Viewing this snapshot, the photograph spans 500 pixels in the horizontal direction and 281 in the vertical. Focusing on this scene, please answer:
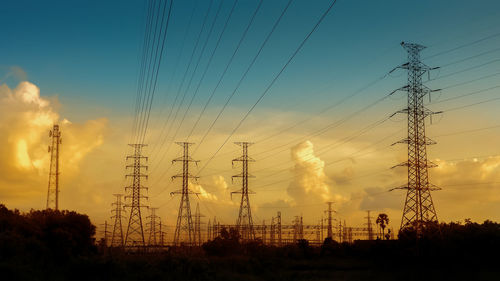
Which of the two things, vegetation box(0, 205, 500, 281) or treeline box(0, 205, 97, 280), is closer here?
treeline box(0, 205, 97, 280)

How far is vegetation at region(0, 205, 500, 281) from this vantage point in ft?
194

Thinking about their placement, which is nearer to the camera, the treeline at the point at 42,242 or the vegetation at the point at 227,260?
the treeline at the point at 42,242

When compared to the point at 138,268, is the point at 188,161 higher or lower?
higher

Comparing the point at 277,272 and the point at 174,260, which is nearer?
Result: the point at 174,260

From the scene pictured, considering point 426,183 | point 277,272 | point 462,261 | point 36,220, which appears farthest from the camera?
point 277,272

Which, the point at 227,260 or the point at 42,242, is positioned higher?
the point at 42,242

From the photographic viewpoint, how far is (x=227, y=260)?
250 ft

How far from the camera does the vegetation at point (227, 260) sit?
194ft

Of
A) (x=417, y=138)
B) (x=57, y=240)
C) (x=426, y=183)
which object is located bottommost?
(x=57, y=240)

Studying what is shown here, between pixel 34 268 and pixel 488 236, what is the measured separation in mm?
48652

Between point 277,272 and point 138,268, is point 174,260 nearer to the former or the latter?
point 138,268

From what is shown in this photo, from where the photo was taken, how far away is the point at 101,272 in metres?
60.8

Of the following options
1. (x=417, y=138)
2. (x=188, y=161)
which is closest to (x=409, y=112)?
(x=417, y=138)

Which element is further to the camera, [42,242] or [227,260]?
[227,260]
